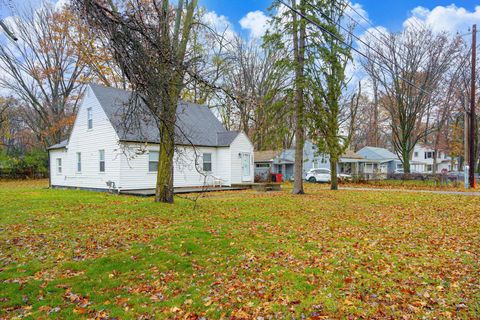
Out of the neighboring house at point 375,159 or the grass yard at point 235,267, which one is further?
the neighboring house at point 375,159

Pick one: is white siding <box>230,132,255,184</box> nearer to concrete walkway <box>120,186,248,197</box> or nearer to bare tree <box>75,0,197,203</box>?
concrete walkway <box>120,186,248,197</box>

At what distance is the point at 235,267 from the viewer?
16.8ft

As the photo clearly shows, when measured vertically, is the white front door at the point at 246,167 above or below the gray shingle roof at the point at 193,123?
below

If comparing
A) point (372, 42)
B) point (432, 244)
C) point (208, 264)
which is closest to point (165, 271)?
point (208, 264)

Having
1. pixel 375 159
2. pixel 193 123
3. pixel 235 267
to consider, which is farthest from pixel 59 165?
pixel 375 159

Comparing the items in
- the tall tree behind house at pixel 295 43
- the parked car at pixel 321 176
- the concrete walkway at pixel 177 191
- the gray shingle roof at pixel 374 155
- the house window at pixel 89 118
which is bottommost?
the concrete walkway at pixel 177 191

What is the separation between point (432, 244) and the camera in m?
6.46

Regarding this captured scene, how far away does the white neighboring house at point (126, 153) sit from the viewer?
16281 millimetres

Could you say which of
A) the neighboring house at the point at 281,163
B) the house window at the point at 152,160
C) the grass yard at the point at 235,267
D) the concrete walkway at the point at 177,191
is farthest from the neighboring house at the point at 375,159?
the grass yard at the point at 235,267

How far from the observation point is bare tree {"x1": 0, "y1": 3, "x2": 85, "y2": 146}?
2827 cm

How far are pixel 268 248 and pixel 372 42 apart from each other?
24748mm

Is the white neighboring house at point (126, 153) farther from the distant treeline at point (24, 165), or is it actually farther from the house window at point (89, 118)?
the distant treeline at point (24, 165)

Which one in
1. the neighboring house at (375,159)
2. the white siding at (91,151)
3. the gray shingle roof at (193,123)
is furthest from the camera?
the neighboring house at (375,159)

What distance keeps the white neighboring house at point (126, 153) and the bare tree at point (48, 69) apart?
1305 cm
